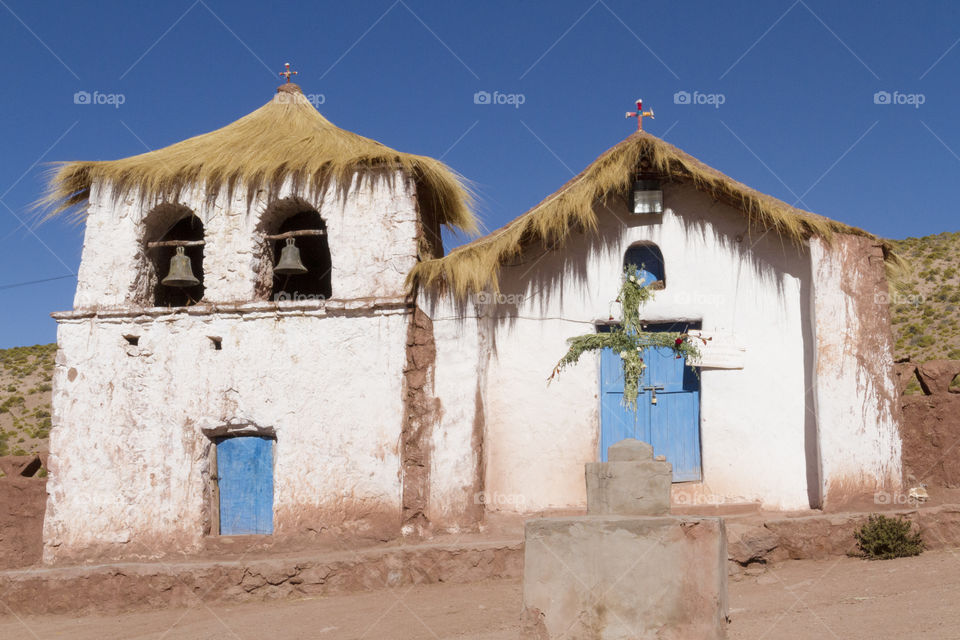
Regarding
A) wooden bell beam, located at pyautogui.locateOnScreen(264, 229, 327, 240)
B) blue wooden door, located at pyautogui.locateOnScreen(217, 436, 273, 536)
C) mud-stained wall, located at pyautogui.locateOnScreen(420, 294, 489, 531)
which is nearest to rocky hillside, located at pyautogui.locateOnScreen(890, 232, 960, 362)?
mud-stained wall, located at pyautogui.locateOnScreen(420, 294, 489, 531)

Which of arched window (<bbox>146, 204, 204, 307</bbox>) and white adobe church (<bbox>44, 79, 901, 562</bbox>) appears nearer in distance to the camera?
white adobe church (<bbox>44, 79, 901, 562</bbox>)

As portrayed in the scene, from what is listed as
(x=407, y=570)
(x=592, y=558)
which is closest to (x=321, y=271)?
(x=407, y=570)

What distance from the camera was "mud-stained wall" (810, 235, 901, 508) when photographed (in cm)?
1020

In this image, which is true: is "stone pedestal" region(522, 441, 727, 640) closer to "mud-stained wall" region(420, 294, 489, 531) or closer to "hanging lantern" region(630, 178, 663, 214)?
"mud-stained wall" region(420, 294, 489, 531)

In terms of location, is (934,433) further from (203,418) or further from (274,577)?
(203,418)

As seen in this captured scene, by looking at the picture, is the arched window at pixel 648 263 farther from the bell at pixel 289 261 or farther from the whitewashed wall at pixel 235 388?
the bell at pixel 289 261

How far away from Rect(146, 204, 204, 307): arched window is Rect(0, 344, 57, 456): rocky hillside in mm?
12718

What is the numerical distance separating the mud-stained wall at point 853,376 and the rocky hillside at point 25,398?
20.0 metres

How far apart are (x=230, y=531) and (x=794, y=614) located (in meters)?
6.68

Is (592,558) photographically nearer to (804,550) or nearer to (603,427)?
(804,550)

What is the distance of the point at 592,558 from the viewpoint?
20.3 ft

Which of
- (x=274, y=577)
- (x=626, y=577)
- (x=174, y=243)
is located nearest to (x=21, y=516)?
(x=174, y=243)

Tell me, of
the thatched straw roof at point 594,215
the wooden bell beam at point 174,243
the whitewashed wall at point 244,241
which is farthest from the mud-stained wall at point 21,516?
the thatched straw roof at point 594,215

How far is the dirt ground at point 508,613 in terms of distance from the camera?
7.25 meters
